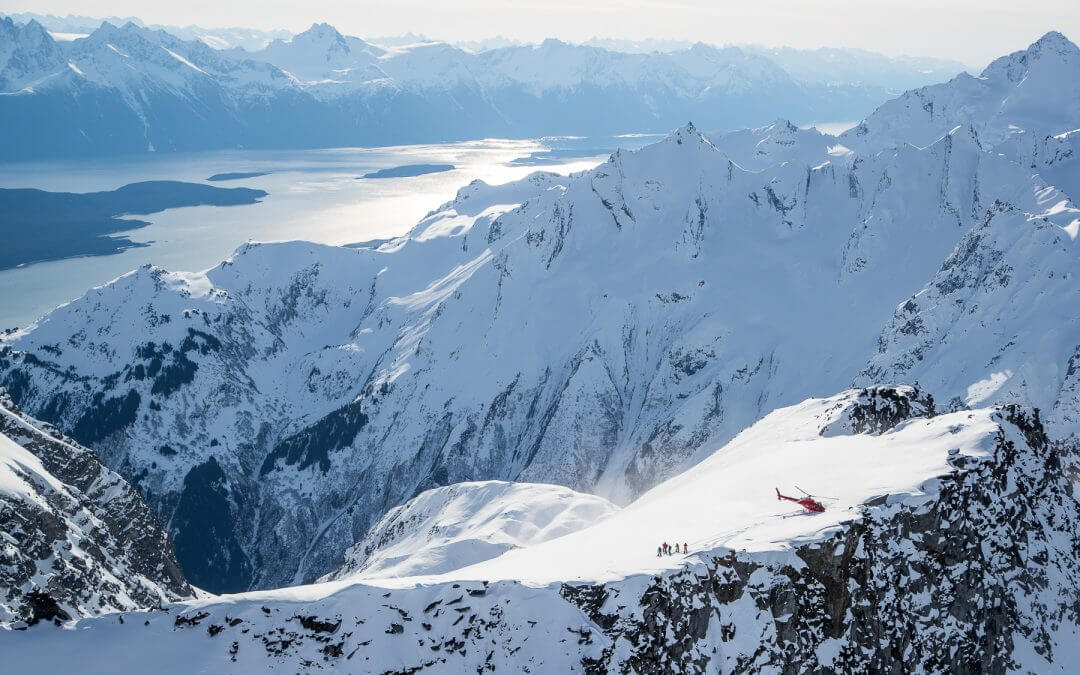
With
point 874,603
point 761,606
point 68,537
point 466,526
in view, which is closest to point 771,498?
point 874,603

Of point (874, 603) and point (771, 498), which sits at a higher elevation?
point (771, 498)

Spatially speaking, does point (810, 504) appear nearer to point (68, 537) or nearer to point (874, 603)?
point (874, 603)

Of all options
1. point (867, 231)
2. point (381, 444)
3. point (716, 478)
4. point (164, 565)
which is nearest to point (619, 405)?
point (381, 444)

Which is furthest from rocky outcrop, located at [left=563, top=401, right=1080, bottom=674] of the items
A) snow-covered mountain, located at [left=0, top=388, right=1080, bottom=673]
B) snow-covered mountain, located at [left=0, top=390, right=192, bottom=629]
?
snow-covered mountain, located at [left=0, top=390, right=192, bottom=629]

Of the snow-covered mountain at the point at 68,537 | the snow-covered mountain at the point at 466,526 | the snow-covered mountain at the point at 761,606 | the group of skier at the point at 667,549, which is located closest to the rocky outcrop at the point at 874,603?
the snow-covered mountain at the point at 761,606

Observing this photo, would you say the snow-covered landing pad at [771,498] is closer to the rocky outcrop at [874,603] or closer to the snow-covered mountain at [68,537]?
the rocky outcrop at [874,603]

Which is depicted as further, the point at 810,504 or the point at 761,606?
the point at 810,504

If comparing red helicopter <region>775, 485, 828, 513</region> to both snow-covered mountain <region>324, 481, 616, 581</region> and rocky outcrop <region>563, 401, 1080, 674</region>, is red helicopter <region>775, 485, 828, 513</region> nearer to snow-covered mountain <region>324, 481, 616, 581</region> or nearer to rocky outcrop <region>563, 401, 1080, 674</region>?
rocky outcrop <region>563, 401, 1080, 674</region>
